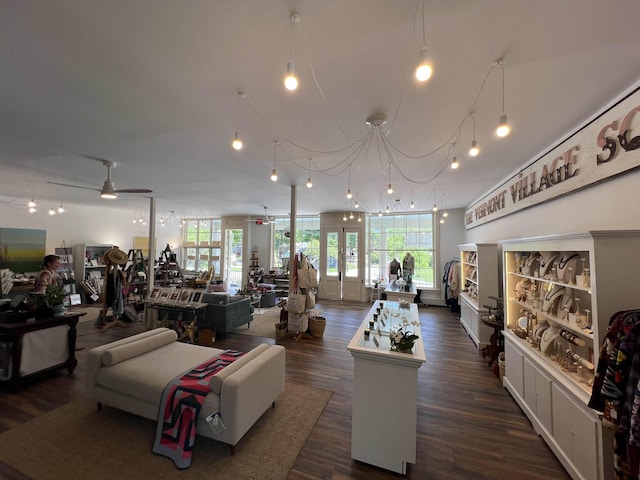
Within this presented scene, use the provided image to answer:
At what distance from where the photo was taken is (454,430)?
8.18 feet

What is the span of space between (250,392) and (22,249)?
9292mm

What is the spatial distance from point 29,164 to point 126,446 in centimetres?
476

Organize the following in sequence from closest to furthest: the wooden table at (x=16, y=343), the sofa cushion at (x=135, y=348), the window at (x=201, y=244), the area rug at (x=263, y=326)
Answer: the sofa cushion at (x=135, y=348)
the wooden table at (x=16, y=343)
the area rug at (x=263, y=326)
the window at (x=201, y=244)

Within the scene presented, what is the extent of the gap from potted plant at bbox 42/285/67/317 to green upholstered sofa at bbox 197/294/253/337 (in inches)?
79.4

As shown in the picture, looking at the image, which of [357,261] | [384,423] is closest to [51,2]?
[384,423]

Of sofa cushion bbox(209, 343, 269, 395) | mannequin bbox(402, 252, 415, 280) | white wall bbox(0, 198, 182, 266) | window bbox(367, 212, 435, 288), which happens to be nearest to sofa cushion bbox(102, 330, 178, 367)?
sofa cushion bbox(209, 343, 269, 395)

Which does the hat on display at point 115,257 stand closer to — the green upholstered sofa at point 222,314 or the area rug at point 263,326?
the green upholstered sofa at point 222,314

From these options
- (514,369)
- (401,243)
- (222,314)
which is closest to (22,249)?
(222,314)

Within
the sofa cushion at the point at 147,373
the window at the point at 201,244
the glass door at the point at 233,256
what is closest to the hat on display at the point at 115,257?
the sofa cushion at the point at 147,373

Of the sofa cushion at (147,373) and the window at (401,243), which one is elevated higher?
the window at (401,243)

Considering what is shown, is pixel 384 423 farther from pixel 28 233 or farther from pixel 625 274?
pixel 28 233

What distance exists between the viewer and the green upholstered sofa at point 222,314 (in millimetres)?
4945

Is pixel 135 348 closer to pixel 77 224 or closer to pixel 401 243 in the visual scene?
pixel 401 243

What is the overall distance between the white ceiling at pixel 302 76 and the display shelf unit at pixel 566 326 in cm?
127
